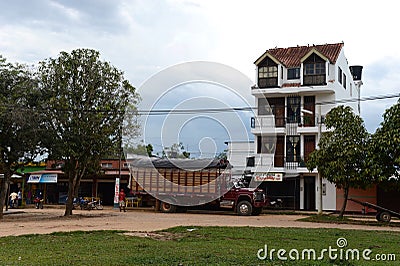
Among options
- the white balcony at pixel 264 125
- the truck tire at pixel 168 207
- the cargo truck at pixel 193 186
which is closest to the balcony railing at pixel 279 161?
the white balcony at pixel 264 125

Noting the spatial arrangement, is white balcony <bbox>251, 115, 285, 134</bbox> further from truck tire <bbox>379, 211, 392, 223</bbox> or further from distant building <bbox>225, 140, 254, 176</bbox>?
truck tire <bbox>379, 211, 392, 223</bbox>

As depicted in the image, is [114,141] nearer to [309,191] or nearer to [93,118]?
[93,118]

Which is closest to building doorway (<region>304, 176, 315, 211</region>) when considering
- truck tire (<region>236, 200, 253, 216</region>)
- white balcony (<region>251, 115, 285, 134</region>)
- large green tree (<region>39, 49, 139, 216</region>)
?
white balcony (<region>251, 115, 285, 134</region>)

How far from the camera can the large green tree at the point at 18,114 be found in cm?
2314

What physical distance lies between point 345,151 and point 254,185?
34.9 ft

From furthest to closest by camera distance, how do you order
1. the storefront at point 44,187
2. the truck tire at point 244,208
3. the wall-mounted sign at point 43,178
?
the storefront at point 44,187, the wall-mounted sign at point 43,178, the truck tire at point 244,208

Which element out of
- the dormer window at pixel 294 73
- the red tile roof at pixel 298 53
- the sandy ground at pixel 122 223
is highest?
the red tile roof at pixel 298 53

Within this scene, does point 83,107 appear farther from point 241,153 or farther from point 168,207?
point 241,153

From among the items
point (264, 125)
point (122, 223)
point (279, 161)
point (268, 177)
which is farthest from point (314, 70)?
point (122, 223)

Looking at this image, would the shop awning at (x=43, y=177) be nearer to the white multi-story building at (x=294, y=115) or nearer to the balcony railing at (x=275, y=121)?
the white multi-story building at (x=294, y=115)

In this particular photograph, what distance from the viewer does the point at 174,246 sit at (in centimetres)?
1247

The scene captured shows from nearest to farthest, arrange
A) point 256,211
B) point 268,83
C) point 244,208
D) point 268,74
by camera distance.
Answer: point 244,208 < point 256,211 < point 268,83 < point 268,74

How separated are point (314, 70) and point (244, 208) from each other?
488 inches

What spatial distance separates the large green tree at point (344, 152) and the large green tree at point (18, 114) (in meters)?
13.6
